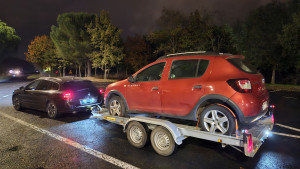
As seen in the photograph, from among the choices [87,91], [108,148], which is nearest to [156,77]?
[108,148]

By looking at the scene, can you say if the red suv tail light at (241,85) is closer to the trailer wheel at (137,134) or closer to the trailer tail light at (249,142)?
the trailer tail light at (249,142)

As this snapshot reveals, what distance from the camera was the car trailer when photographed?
3458 mm

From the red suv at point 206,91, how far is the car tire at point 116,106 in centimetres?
56

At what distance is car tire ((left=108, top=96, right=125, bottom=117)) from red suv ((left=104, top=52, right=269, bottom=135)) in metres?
0.56

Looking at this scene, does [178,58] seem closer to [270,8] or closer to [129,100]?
[129,100]

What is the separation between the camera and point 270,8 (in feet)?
81.4

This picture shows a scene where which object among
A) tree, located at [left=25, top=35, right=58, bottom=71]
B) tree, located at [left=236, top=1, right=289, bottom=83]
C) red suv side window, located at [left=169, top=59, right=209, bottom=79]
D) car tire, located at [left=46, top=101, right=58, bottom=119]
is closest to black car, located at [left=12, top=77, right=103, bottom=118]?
car tire, located at [left=46, top=101, right=58, bottom=119]

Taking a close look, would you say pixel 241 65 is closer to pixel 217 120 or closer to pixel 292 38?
pixel 217 120

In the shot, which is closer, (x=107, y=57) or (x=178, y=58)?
(x=178, y=58)

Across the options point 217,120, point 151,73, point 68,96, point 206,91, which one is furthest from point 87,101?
point 217,120

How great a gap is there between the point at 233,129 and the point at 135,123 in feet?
6.77

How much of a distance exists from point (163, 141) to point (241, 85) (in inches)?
74.8

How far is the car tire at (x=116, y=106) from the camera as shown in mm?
5607

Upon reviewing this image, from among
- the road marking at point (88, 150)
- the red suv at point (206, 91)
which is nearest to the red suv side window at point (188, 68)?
the red suv at point (206, 91)
